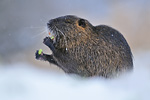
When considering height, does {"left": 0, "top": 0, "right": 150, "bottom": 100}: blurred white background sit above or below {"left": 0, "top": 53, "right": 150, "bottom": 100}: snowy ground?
above

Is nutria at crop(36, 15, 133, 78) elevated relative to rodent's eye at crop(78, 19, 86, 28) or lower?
lower

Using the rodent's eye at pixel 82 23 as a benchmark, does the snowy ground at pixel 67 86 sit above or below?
below

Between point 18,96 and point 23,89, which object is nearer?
point 18,96

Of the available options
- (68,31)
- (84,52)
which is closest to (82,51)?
(84,52)

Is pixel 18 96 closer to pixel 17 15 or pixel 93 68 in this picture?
pixel 93 68

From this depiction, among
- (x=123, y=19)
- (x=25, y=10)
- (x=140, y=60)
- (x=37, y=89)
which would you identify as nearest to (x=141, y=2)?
(x=123, y=19)
